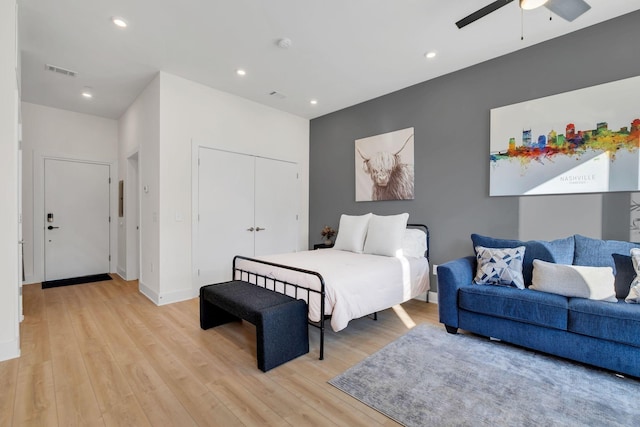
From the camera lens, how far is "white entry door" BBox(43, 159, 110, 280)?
4.83 m

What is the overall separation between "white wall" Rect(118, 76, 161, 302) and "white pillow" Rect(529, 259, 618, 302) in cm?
413

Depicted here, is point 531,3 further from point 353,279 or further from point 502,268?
point 353,279

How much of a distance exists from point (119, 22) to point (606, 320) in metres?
4.63

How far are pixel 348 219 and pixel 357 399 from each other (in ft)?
8.44

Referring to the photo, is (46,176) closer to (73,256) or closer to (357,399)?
(73,256)

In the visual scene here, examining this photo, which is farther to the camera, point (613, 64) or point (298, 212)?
point (298, 212)

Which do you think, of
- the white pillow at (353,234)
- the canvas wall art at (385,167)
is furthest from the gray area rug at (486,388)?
the canvas wall art at (385,167)

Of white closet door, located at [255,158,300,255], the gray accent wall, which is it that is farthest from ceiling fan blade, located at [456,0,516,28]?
white closet door, located at [255,158,300,255]

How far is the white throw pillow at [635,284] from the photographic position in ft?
7.02

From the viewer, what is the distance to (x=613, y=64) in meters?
2.67

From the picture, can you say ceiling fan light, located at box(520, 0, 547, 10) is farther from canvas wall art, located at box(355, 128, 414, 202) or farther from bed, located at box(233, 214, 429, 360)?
bed, located at box(233, 214, 429, 360)

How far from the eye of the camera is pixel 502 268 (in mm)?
2689

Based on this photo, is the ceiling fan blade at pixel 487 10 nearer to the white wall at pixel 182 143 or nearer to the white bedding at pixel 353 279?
the white bedding at pixel 353 279

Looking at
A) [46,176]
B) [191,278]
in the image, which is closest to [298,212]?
[191,278]
